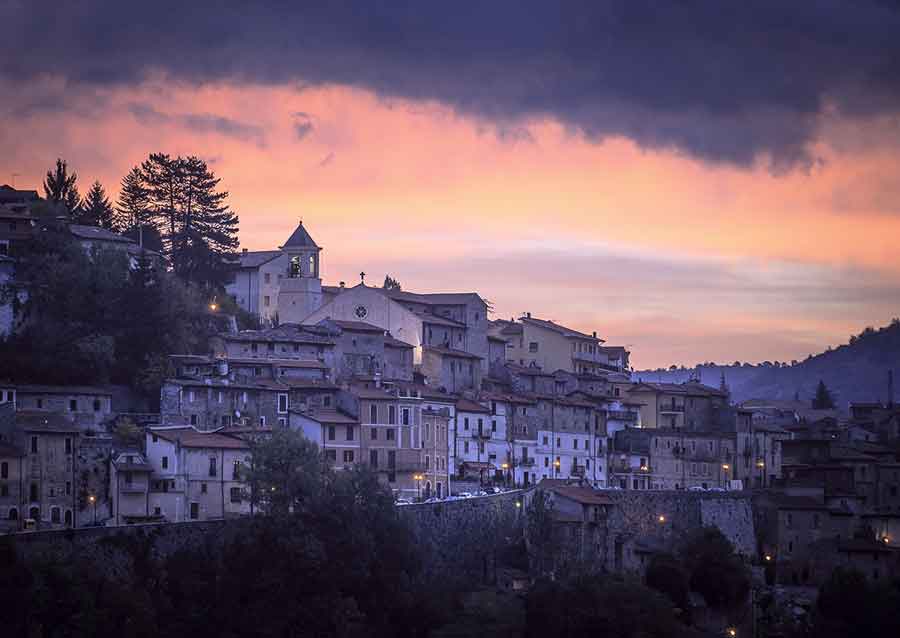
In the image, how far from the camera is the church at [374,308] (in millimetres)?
102438

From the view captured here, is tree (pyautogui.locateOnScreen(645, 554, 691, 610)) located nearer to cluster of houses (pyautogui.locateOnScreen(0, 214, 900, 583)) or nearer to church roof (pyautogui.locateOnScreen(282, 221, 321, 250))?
cluster of houses (pyautogui.locateOnScreen(0, 214, 900, 583))

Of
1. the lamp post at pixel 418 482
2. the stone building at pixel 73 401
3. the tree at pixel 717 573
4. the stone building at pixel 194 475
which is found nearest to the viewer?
the stone building at pixel 194 475

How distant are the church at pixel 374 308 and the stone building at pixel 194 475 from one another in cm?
2279

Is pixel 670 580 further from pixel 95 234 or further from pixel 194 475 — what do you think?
pixel 95 234

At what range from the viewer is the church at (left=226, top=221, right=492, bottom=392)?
102m

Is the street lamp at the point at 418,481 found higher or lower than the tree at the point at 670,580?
higher

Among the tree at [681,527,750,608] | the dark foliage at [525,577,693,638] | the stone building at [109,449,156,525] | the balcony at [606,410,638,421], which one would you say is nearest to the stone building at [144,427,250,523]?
the stone building at [109,449,156,525]

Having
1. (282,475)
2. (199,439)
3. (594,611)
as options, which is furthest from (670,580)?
(199,439)

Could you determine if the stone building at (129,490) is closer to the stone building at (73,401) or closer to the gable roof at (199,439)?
the gable roof at (199,439)

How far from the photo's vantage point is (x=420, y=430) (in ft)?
301

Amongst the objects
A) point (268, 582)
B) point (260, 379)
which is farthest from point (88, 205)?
point (268, 582)

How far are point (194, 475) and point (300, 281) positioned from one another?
33096 mm

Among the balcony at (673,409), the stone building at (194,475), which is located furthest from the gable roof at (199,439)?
the balcony at (673,409)

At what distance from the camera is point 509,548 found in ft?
289
